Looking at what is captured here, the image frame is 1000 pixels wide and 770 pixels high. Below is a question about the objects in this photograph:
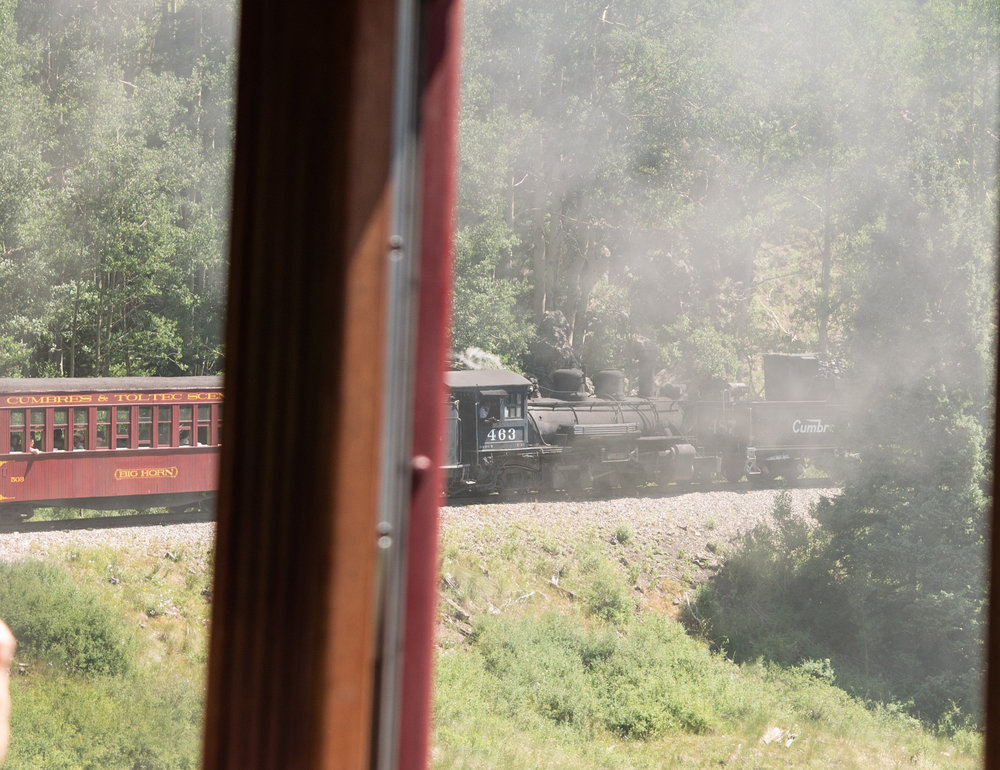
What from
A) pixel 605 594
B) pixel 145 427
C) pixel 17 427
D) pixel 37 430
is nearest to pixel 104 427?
pixel 145 427

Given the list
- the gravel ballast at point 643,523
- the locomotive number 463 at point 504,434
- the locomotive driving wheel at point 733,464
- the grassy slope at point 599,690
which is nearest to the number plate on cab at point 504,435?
the locomotive number 463 at point 504,434

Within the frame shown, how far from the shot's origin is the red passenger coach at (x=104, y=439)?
11.1 metres

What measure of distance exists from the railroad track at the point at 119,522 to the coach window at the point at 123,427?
2.13m

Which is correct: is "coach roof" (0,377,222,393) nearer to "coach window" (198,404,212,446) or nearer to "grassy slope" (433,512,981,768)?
"coach window" (198,404,212,446)

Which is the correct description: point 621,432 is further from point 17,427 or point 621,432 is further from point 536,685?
point 17,427

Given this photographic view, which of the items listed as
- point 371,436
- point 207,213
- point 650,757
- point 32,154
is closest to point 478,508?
point 650,757

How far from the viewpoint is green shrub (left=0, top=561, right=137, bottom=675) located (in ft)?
43.0

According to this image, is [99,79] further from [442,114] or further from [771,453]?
[442,114]

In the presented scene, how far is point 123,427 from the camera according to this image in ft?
37.9

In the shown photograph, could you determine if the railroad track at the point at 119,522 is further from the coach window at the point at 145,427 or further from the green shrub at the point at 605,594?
the green shrub at the point at 605,594

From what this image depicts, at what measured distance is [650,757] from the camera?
14031 millimetres

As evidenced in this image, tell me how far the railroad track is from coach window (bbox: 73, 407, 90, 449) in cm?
239

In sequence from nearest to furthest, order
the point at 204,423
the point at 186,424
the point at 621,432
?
1. the point at 186,424
2. the point at 204,423
3. the point at 621,432

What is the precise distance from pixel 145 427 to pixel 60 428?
3.23 feet
